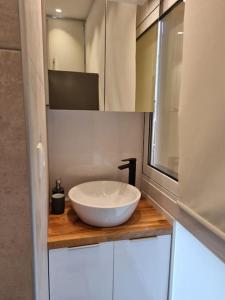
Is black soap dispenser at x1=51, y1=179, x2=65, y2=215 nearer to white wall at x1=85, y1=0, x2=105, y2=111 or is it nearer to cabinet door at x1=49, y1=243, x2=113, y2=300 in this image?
cabinet door at x1=49, y1=243, x2=113, y2=300

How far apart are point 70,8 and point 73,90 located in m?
0.46

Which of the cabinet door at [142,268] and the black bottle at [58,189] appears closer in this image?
the cabinet door at [142,268]

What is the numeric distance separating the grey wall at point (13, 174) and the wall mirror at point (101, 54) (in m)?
1.04

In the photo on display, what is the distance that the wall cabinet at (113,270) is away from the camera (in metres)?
1.09

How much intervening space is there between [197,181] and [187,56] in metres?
0.53

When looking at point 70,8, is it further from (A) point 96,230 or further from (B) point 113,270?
(B) point 113,270

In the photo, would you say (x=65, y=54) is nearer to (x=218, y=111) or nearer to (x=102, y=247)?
(x=218, y=111)

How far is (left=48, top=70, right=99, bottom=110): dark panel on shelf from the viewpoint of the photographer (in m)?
1.35

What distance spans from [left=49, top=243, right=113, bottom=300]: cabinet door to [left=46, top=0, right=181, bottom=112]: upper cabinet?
841 millimetres

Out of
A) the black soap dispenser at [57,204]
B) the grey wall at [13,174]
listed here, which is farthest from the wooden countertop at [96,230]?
the grey wall at [13,174]

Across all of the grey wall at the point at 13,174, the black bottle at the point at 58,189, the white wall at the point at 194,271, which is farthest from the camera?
the black bottle at the point at 58,189

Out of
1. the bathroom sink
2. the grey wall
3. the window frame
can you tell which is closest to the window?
the window frame

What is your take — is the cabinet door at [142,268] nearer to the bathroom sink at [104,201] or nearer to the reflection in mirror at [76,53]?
the bathroom sink at [104,201]

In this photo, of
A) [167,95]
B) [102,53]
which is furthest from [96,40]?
[167,95]
